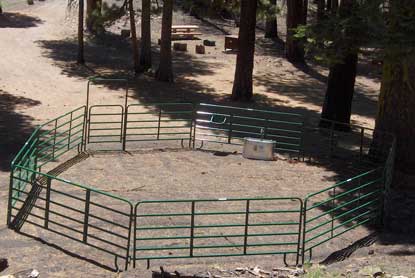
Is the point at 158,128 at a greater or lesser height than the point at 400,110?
lesser

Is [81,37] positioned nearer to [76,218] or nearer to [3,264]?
[76,218]

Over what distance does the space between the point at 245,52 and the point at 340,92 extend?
19.0 feet

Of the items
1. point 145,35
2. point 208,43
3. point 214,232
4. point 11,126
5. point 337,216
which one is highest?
point 145,35

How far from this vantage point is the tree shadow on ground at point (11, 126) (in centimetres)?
2166

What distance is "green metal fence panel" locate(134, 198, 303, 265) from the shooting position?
14406mm

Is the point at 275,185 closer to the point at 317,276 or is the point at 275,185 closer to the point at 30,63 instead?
the point at 317,276

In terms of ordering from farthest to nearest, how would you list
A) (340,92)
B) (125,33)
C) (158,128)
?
(125,33) < (340,92) < (158,128)

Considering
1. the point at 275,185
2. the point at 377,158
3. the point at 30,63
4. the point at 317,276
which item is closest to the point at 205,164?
the point at 275,185

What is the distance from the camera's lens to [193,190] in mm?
19312

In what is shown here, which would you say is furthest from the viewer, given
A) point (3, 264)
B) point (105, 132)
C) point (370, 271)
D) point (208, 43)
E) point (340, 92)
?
point (208, 43)

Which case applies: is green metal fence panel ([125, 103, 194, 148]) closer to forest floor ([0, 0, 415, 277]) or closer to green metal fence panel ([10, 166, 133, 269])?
forest floor ([0, 0, 415, 277])

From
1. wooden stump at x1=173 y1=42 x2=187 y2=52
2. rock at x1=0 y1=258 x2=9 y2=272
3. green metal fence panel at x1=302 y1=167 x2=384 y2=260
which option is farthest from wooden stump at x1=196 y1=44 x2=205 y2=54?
rock at x1=0 y1=258 x2=9 y2=272

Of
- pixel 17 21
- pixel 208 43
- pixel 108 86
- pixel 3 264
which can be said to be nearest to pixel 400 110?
pixel 3 264

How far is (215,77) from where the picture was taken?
1476 inches
